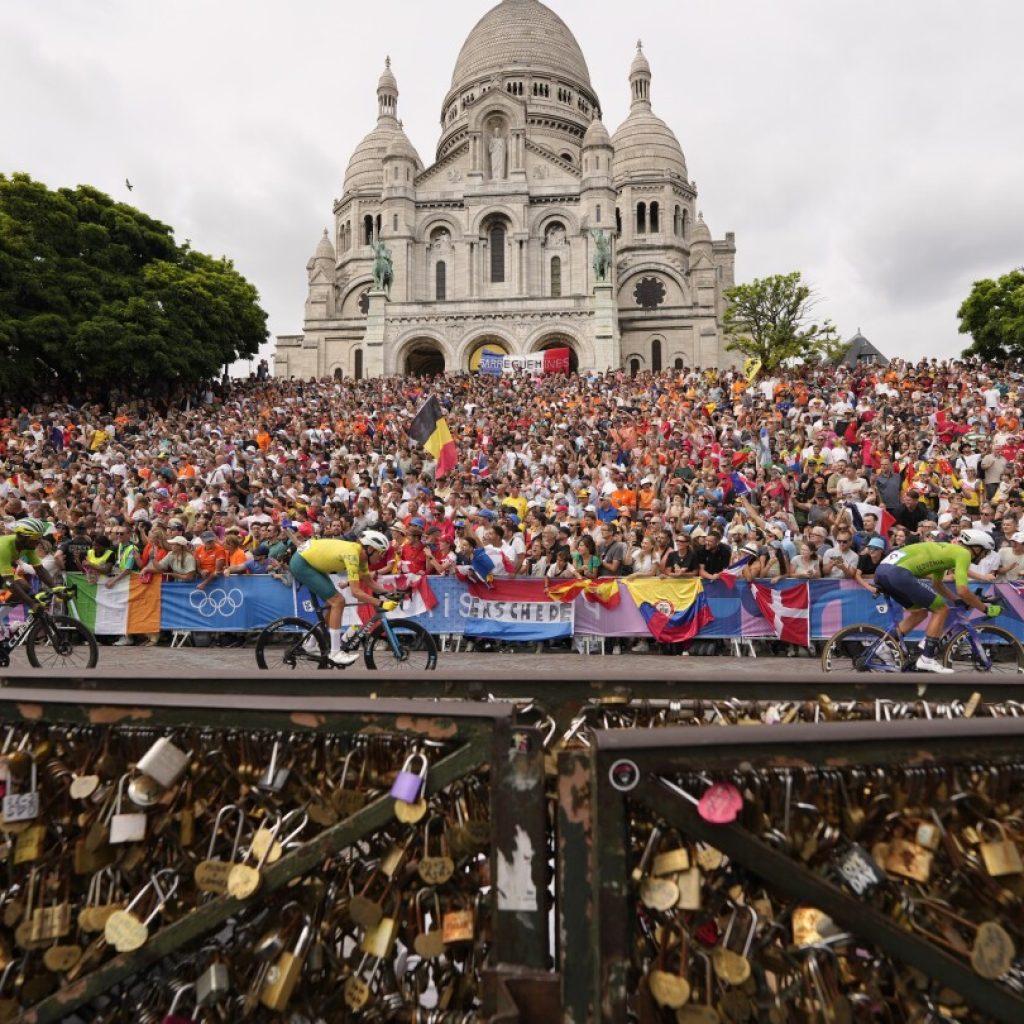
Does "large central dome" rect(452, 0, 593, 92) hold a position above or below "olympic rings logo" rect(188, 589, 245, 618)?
above

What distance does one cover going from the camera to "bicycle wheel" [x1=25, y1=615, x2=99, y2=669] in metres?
9.45

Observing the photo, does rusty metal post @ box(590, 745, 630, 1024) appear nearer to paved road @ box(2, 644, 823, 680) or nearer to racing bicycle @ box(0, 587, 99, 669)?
paved road @ box(2, 644, 823, 680)

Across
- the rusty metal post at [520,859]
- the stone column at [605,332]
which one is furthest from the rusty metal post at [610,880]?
the stone column at [605,332]

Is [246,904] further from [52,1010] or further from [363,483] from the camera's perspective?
[363,483]

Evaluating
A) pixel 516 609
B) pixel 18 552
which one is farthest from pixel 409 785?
pixel 516 609

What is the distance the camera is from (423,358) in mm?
57781

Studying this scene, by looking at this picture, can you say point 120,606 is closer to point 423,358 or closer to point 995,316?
point 423,358

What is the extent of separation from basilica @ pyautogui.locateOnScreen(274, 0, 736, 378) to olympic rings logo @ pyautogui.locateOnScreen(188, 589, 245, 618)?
40.3 m

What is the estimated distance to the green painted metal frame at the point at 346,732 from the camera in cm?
184

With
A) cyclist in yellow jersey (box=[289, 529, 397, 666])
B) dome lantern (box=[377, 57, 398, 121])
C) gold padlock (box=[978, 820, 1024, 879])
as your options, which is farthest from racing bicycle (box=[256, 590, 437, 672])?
dome lantern (box=[377, 57, 398, 121])

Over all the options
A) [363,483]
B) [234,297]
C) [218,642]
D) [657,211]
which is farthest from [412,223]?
[218,642]

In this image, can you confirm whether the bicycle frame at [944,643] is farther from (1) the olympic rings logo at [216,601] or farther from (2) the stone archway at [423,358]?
(2) the stone archway at [423,358]

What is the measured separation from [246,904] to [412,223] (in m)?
60.9

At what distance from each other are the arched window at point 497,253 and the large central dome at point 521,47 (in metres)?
22.8
